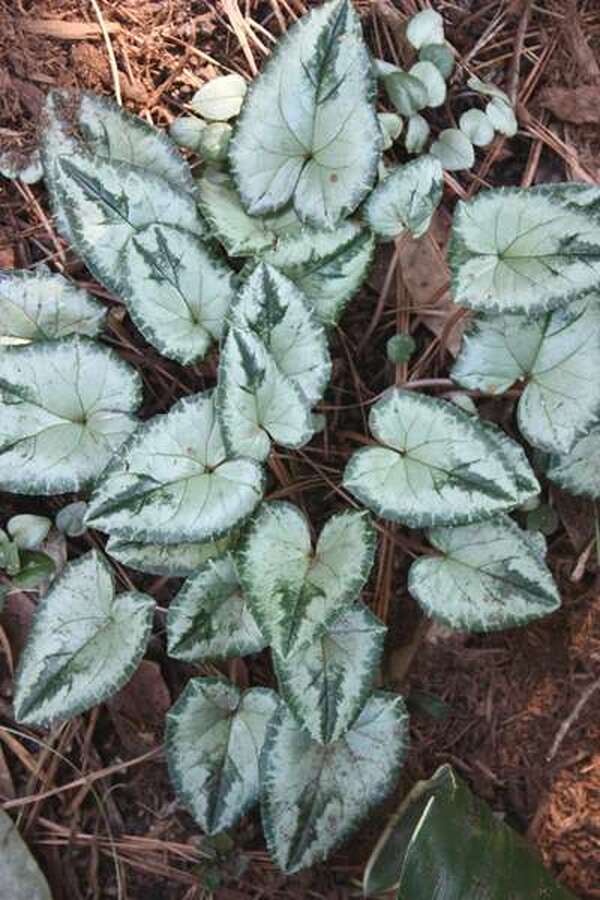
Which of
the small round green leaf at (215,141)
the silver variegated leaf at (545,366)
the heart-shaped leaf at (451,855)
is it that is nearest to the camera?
the heart-shaped leaf at (451,855)

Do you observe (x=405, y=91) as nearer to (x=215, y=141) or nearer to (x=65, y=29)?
(x=215, y=141)

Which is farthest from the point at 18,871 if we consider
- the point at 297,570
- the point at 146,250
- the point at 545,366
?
the point at 545,366

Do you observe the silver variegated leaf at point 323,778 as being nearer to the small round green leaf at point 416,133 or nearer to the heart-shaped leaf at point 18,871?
the heart-shaped leaf at point 18,871

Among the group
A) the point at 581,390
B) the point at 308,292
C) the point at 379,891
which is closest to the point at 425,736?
the point at 379,891

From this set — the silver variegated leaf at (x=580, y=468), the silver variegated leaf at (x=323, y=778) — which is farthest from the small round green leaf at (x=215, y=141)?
the silver variegated leaf at (x=323, y=778)

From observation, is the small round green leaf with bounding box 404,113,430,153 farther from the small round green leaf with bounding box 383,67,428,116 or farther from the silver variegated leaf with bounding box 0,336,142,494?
the silver variegated leaf with bounding box 0,336,142,494

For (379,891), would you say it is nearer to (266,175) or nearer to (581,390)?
(581,390)
